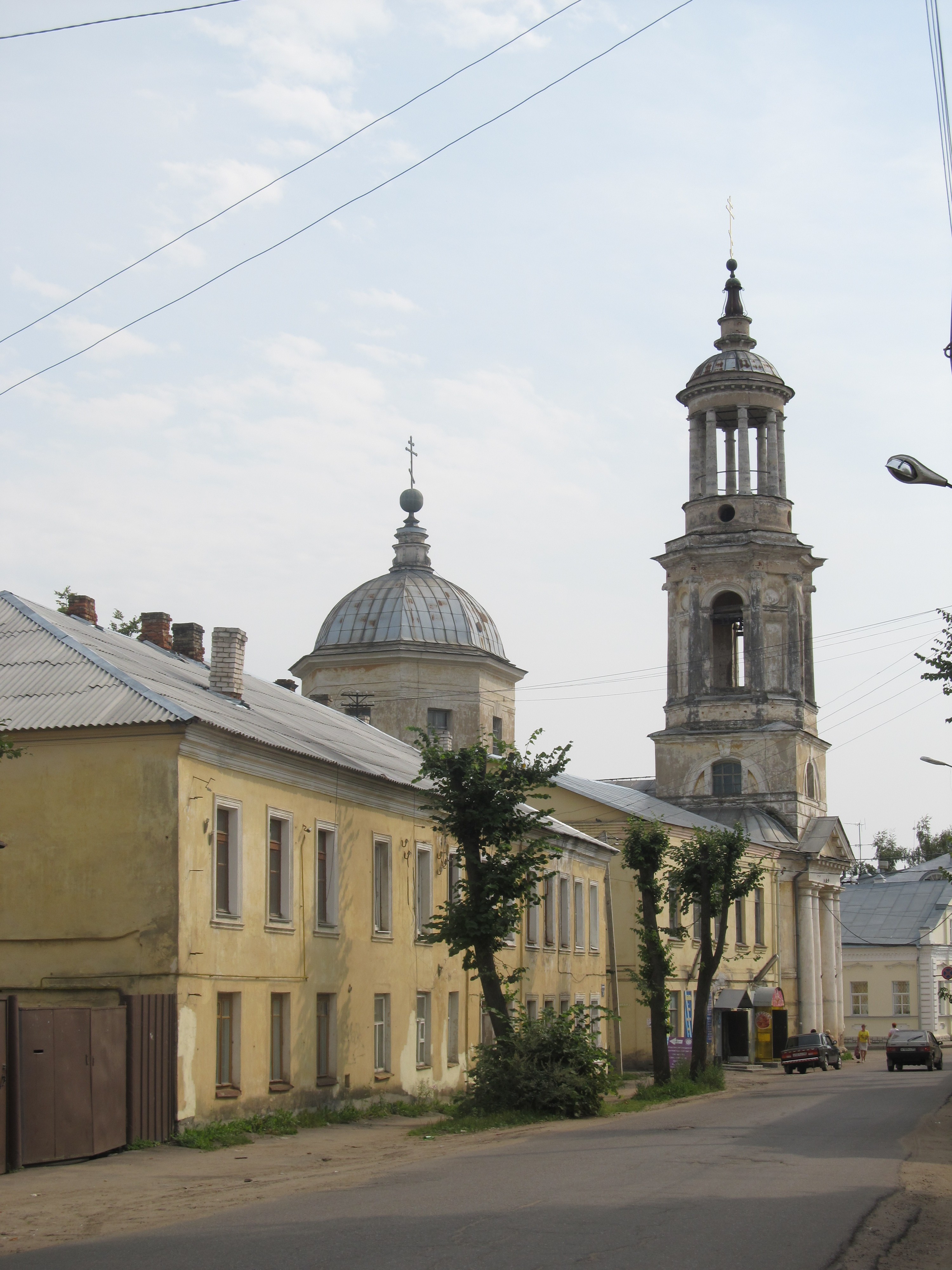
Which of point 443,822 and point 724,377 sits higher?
point 724,377

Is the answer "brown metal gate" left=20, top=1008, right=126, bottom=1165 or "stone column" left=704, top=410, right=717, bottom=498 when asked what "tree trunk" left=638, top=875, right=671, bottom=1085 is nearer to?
"brown metal gate" left=20, top=1008, right=126, bottom=1165

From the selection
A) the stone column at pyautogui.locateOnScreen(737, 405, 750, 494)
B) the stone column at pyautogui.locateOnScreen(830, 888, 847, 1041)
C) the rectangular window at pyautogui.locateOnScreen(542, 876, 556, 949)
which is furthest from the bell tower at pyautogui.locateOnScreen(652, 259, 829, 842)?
the rectangular window at pyautogui.locateOnScreen(542, 876, 556, 949)

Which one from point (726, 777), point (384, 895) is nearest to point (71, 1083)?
point (384, 895)

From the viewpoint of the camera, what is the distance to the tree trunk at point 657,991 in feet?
103

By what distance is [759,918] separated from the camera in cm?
5531

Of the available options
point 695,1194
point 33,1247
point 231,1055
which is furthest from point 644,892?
point 33,1247

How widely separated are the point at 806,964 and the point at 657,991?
2745cm

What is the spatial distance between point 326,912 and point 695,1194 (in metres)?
12.3

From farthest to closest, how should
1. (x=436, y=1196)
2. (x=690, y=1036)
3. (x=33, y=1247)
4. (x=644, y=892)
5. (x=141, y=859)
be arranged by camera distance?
(x=690, y=1036) → (x=644, y=892) → (x=141, y=859) → (x=436, y=1196) → (x=33, y=1247)

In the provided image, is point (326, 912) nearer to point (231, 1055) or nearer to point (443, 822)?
point (443, 822)

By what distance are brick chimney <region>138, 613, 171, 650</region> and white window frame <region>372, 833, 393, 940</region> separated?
18.7 feet

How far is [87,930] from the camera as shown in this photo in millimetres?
19906

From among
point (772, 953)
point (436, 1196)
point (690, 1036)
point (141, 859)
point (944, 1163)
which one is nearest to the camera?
point (436, 1196)

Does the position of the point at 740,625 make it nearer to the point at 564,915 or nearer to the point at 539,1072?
the point at 564,915
